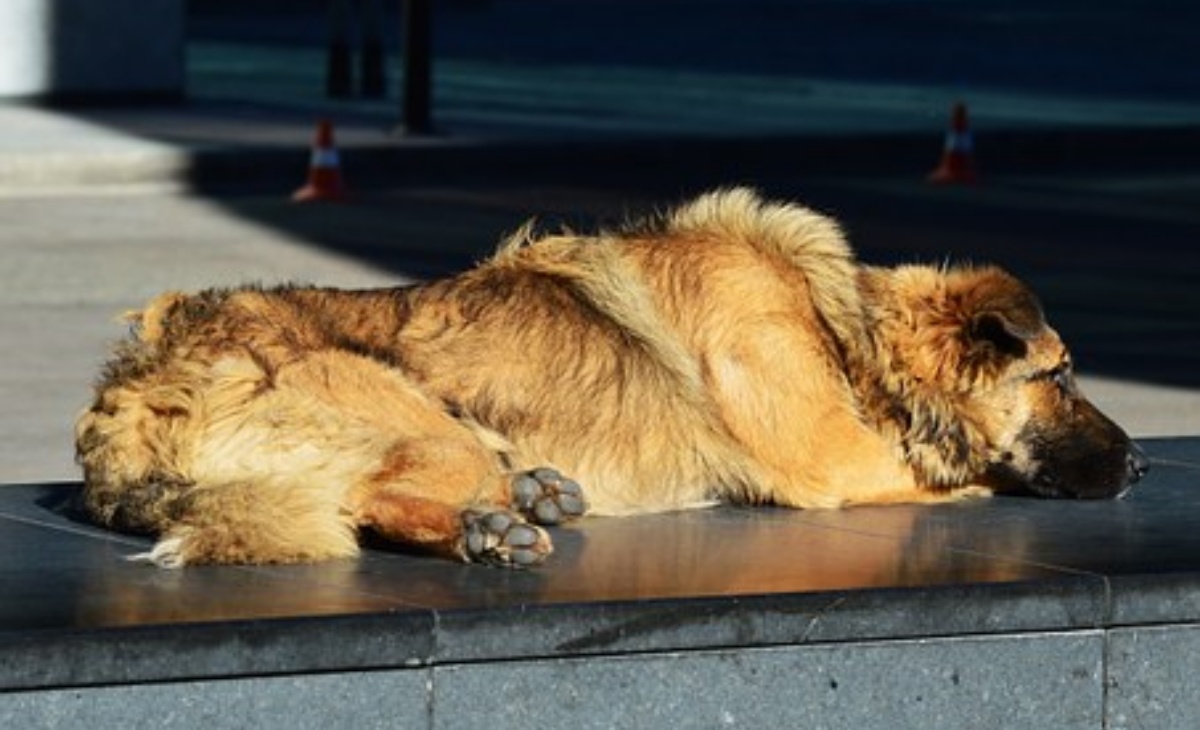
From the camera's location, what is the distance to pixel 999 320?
7.07m

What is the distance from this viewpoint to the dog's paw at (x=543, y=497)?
6.66 metres

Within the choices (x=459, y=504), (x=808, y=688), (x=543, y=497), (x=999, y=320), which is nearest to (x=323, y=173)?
(x=999, y=320)

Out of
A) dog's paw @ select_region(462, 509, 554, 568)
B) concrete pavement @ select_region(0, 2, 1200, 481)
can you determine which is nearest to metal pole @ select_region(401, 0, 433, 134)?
concrete pavement @ select_region(0, 2, 1200, 481)

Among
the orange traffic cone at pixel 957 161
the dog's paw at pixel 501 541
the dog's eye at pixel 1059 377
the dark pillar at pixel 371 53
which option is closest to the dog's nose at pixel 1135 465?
the dog's eye at pixel 1059 377

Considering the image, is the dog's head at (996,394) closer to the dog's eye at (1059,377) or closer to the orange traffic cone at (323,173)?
the dog's eye at (1059,377)

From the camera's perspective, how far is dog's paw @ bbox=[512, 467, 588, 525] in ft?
21.9

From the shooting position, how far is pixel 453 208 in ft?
61.1

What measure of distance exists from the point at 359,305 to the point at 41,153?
13.2 m

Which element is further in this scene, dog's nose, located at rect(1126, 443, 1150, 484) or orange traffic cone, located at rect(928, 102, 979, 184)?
orange traffic cone, located at rect(928, 102, 979, 184)

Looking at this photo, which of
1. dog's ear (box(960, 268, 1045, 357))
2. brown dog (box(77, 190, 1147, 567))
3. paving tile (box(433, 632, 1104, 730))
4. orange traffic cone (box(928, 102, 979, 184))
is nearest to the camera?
paving tile (box(433, 632, 1104, 730))

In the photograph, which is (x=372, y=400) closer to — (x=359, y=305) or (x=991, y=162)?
(x=359, y=305)

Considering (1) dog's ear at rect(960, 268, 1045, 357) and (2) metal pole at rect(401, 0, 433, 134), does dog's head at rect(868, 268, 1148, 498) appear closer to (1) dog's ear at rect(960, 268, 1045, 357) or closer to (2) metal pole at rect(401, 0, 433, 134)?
(1) dog's ear at rect(960, 268, 1045, 357)

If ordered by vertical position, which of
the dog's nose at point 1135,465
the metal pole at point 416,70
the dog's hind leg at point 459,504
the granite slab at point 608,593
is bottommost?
the granite slab at point 608,593

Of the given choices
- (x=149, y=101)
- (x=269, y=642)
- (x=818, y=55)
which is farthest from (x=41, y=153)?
(x=269, y=642)
